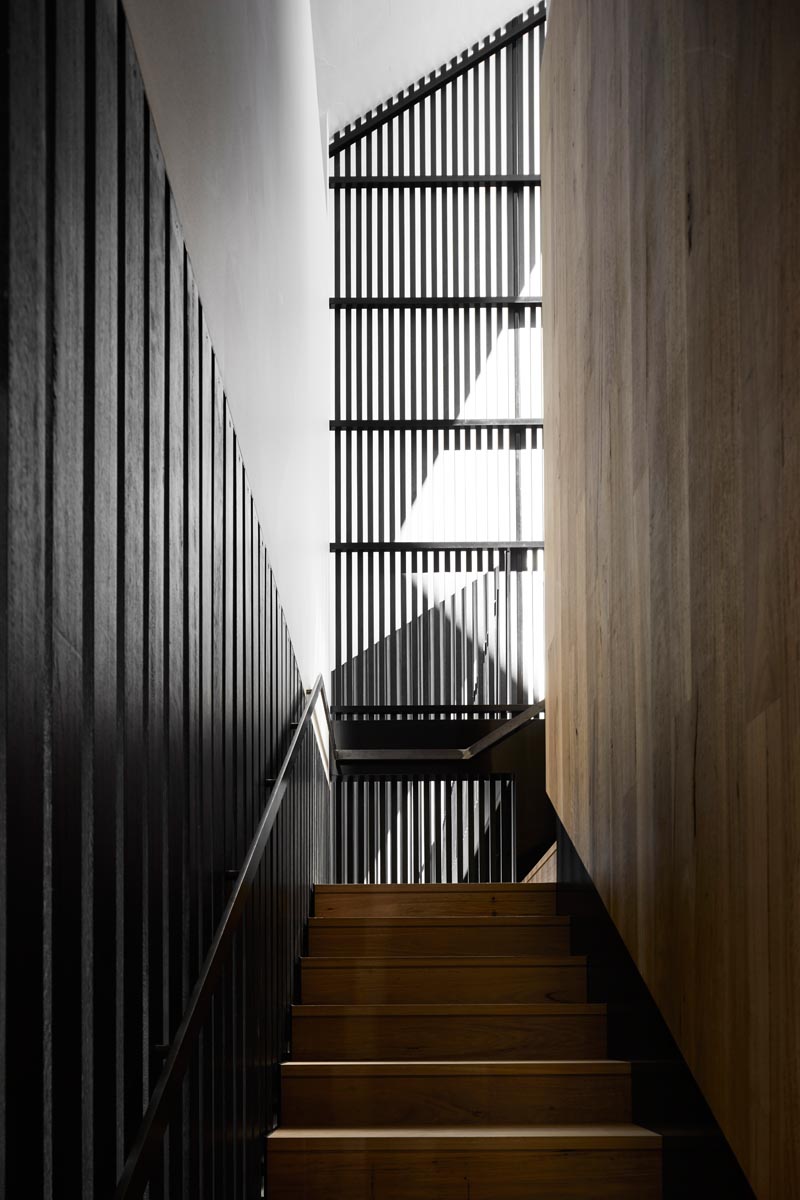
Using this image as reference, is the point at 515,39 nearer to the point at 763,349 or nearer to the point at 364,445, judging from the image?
the point at 364,445

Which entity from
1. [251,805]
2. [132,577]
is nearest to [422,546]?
[251,805]

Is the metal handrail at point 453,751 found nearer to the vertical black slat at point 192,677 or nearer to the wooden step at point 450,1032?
the wooden step at point 450,1032

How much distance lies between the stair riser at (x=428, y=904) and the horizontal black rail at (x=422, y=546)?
327cm

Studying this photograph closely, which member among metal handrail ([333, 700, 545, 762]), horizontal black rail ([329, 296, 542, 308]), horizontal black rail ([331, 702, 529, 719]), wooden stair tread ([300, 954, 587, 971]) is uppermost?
horizontal black rail ([329, 296, 542, 308])

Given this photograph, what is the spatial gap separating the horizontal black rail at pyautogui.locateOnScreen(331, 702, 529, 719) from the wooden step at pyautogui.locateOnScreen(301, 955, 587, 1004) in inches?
A: 143

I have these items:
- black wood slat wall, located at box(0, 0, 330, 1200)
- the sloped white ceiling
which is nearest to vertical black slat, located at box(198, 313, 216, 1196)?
black wood slat wall, located at box(0, 0, 330, 1200)

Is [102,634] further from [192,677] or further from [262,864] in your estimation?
[262,864]

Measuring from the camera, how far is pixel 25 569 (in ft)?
3.43

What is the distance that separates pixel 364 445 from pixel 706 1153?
236 inches

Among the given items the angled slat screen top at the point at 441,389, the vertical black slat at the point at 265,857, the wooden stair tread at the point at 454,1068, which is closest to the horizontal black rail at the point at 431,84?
the angled slat screen top at the point at 441,389

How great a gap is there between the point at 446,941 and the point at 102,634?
3166 millimetres

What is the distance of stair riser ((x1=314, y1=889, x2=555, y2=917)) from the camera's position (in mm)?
4723

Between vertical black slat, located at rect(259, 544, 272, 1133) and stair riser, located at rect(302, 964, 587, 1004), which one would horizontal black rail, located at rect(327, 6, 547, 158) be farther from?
stair riser, located at rect(302, 964, 587, 1004)

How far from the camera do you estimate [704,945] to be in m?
Answer: 2.19
